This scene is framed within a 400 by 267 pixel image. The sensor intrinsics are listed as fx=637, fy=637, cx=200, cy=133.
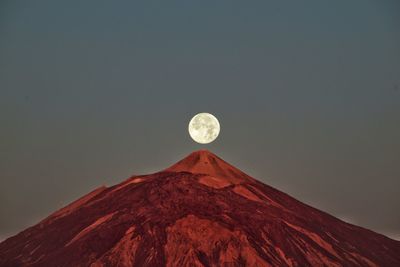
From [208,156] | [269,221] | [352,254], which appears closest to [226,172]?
[208,156]

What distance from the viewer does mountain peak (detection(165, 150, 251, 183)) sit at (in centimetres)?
10506

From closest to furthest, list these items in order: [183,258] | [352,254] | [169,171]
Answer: [183,258] → [352,254] → [169,171]

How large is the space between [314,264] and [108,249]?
26251 mm

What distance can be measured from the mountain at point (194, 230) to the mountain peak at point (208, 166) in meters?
0.22

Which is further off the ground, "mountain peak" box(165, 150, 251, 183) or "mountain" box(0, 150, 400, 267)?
"mountain peak" box(165, 150, 251, 183)

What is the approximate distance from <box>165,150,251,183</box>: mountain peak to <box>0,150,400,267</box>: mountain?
215 mm

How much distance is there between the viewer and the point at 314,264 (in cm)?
8144

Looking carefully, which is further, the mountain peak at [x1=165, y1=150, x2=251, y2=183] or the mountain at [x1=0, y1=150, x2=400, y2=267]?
the mountain peak at [x1=165, y1=150, x2=251, y2=183]

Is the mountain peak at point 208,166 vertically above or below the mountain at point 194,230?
above

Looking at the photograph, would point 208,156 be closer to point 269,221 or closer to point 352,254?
point 269,221

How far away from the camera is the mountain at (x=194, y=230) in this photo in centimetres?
7894

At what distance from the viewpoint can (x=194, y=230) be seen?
8269 centimetres

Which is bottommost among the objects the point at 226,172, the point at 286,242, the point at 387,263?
the point at 387,263

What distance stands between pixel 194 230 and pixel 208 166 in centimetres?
2499
